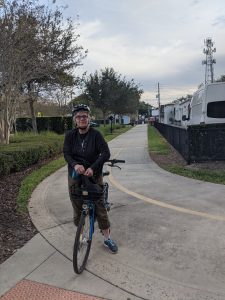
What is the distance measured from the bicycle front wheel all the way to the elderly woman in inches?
13.0

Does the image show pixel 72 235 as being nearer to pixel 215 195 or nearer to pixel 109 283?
pixel 109 283

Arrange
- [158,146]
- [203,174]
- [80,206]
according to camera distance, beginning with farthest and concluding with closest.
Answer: [158,146] < [203,174] < [80,206]

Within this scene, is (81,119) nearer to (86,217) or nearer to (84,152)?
(84,152)

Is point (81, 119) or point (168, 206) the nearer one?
point (81, 119)

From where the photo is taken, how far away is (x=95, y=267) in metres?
4.77

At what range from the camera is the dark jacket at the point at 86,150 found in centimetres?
503

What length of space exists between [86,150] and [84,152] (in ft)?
0.11

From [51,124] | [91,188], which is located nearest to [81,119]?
[91,188]

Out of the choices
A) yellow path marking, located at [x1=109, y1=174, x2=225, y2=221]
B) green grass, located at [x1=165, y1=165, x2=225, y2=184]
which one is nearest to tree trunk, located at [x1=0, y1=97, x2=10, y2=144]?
green grass, located at [x1=165, y1=165, x2=225, y2=184]

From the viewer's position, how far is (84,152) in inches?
198

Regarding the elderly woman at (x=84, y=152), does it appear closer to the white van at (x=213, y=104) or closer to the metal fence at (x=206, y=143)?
the metal fence at (x=206, y=143)

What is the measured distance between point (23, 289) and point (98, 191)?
4.35 feet

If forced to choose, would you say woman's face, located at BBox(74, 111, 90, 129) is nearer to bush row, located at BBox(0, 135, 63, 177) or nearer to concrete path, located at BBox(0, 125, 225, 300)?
concrete path, located at BBox(0, 125, 225, 300)

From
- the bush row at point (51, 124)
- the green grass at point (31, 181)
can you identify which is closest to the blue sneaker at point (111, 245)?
the green grass at point (31, 181)
